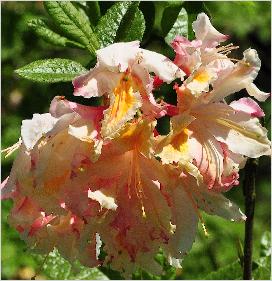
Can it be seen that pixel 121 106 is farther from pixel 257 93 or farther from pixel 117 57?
pixel 257 93

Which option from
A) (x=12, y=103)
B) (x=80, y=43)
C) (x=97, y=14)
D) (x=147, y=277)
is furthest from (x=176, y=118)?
(x=12, y=103)

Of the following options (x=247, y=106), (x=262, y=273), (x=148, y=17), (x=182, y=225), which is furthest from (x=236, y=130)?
(x=262, y=273)

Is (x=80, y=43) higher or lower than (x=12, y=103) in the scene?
higher

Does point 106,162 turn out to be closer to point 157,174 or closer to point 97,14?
point 157,174

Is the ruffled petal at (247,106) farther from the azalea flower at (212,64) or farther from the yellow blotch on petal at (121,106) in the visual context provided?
the yellow blotch on petal at (121,106)

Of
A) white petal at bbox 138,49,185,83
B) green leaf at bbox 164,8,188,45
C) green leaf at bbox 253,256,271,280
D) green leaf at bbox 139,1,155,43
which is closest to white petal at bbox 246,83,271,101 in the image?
white petal at bbox 138,49,185,83

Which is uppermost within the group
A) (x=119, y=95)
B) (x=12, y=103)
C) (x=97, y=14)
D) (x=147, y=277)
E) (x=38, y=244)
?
(x=119, y=95)
